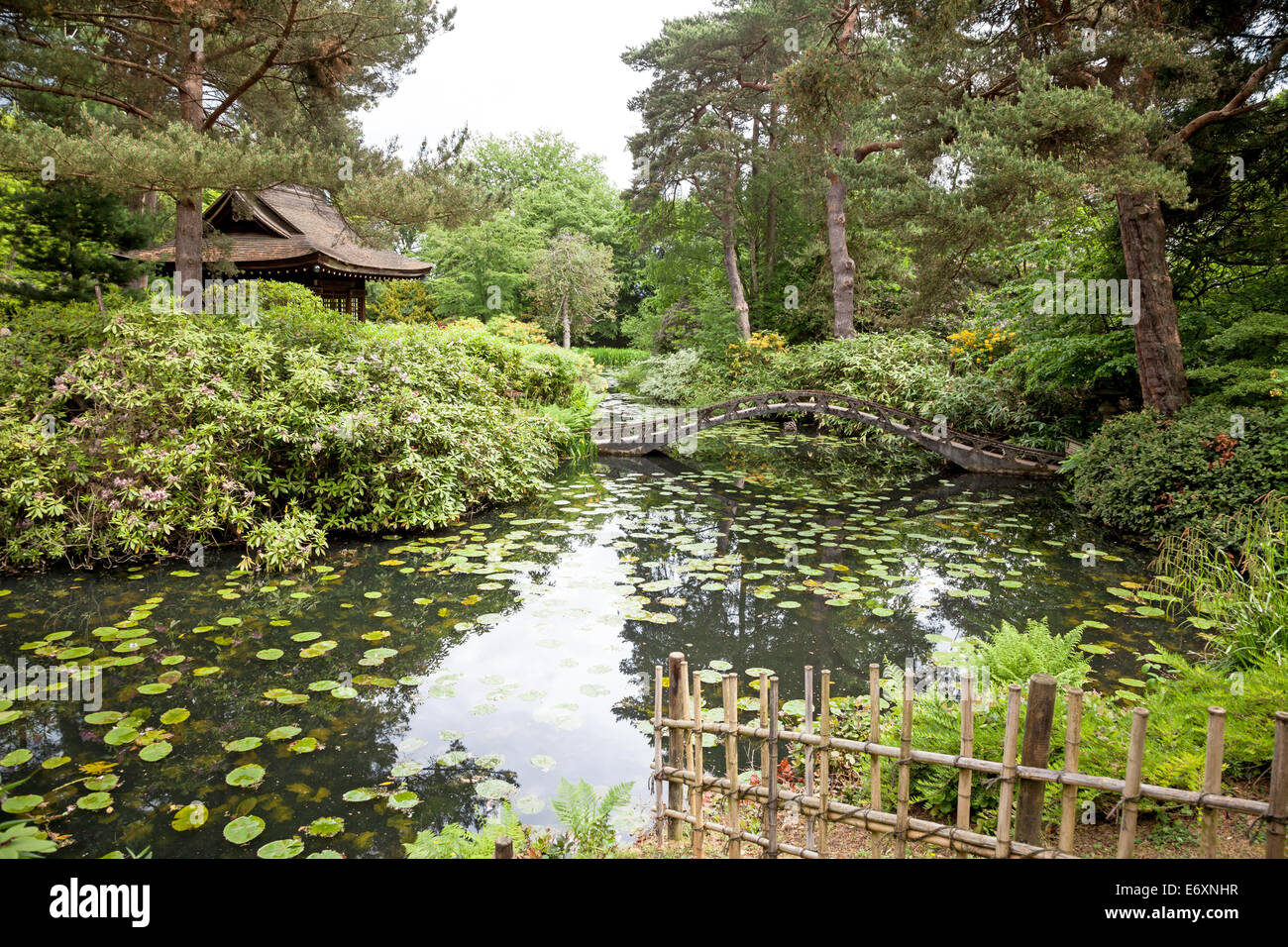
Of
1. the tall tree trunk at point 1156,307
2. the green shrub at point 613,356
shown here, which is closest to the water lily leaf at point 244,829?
the tall tree trunk at point 1156,307

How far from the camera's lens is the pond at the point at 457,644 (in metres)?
3.24

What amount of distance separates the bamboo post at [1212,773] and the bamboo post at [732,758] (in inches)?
53.6

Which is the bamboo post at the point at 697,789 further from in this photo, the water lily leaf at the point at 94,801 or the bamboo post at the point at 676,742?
the water lily leaf at the point at 94,801

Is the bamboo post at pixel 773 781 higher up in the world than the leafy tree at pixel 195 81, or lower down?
lower down

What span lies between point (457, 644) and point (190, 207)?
7.72 metres

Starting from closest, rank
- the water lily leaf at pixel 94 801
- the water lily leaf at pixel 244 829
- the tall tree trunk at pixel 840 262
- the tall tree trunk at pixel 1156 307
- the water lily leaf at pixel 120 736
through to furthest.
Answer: the water lily leaf at pixel 244 829, the water lily leaf at pixel 94 801, the water lily leaf at pixel 120 736, the tall tree trunk at pixel 1156 307, the tall tree trunk at pixel 840 262

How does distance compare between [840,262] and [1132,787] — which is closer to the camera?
[1132,787]

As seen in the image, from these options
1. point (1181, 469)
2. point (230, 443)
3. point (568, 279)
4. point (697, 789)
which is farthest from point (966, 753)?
point (568, 279)

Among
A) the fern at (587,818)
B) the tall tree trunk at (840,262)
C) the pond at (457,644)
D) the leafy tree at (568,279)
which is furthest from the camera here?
the leafy tree at (568,279)

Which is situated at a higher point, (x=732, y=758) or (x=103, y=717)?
(x=732, y=758)

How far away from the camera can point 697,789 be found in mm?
2699

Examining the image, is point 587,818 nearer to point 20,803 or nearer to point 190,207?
point 20,803

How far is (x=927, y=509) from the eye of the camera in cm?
932

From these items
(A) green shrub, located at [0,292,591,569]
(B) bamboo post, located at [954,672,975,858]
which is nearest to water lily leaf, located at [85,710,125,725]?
(A) green shrub, located at [0,292,591,569]
